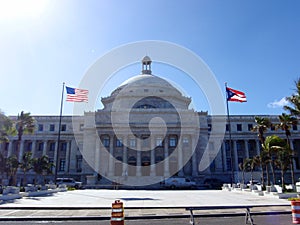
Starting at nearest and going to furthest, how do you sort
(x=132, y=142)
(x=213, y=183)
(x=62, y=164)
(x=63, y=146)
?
(x=213, y=183), (x=132, y=142), (x=62, y=164), (x=63, y=146)

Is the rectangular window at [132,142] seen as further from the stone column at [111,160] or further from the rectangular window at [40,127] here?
the rectangular window at [40,127]

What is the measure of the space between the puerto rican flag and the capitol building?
68.0ft

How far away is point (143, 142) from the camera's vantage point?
57062 mm

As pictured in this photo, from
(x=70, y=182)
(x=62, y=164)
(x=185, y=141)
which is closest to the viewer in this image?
(x=70, y=182)

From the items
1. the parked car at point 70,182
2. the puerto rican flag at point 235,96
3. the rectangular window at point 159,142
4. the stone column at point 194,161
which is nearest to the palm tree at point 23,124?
the parked car at point 70,182

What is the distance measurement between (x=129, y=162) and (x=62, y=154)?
64.2 ft

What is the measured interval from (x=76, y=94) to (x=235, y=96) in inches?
870

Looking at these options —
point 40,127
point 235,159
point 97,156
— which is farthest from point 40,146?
point 235,159

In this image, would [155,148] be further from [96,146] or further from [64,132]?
[64,132]

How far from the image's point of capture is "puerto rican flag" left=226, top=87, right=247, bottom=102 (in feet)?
115

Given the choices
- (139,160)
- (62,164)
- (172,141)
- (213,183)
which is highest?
(172,141)

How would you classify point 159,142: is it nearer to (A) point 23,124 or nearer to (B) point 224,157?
(B) point 224,157

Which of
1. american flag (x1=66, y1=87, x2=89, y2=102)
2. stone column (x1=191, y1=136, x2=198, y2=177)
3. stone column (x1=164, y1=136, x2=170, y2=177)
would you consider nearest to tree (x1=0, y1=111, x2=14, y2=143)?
american flag (x1=66, y1=87, x2=89, y2=102)

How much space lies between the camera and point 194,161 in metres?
55.2
